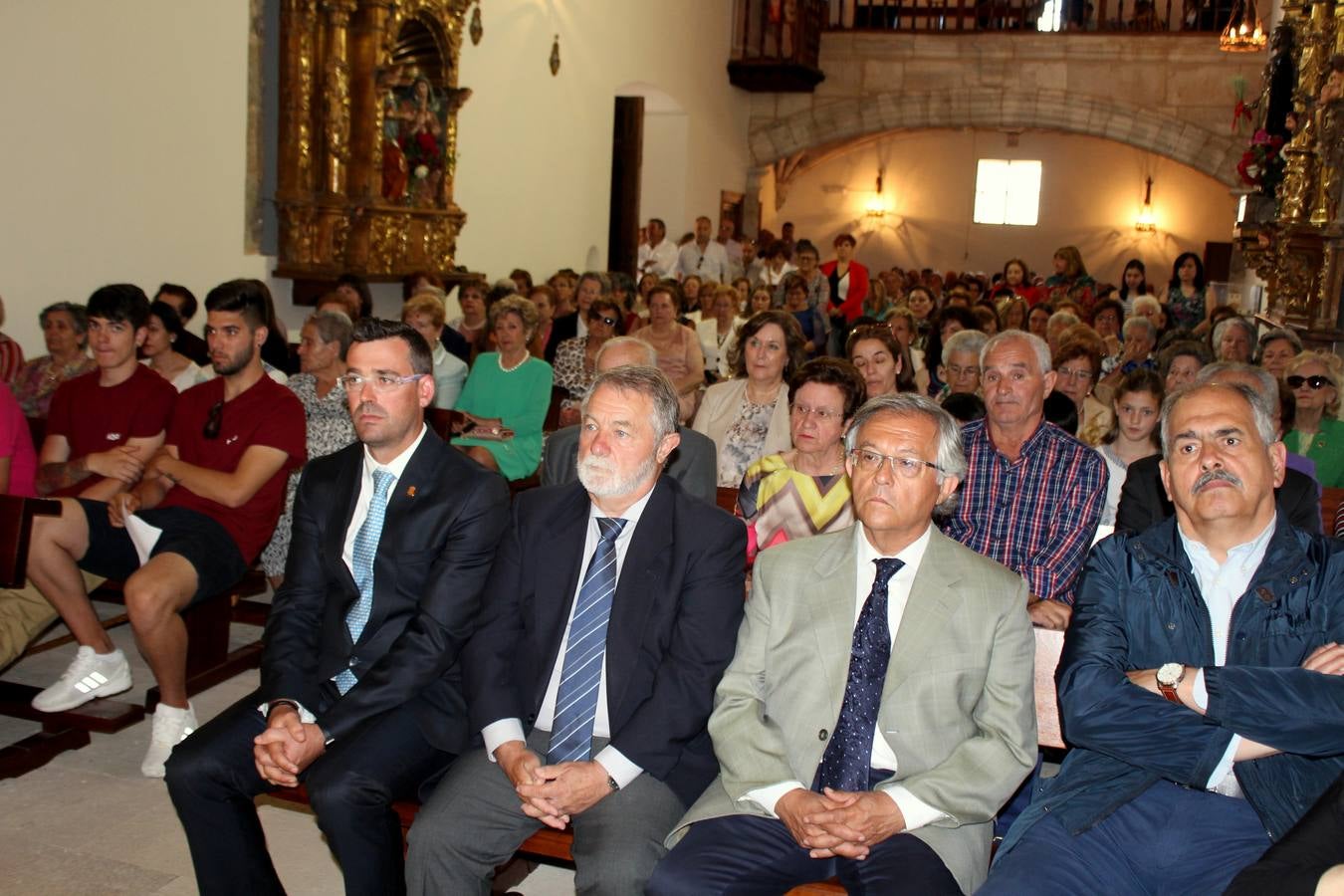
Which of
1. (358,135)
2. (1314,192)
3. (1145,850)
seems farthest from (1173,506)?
(358,135)

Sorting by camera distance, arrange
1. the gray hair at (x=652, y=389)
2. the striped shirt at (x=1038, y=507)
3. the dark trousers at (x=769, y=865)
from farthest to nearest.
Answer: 1. the striped shirt at (x=1038, y=507)
2. the gray hair at (x=652, y=389)
3. the dark trousers at (x=769, y=865)

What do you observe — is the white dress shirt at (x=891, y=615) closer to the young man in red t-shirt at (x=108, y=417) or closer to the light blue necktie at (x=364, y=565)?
the light blue necktie at (x=364, y=565)

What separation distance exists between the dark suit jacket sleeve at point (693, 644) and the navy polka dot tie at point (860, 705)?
0.28 m

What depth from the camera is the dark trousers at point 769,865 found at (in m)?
2.31

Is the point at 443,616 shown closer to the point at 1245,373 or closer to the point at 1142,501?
the point at 1142,501

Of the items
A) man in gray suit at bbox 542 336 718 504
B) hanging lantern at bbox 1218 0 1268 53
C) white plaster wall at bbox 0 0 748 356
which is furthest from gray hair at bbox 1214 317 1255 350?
hanging lantern at bbox 1218 0 1268 53

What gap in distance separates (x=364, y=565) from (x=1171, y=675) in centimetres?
172

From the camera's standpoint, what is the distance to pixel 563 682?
270 centimetres

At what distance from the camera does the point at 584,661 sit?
2.70m

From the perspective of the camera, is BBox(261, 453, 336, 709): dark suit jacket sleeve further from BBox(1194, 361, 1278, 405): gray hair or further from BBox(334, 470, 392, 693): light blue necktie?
BBox(1194, 361, 1278, 405): gray hair

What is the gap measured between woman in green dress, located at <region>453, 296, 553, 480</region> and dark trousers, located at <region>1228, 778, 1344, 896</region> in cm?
410

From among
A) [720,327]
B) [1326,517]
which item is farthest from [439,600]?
[720,327]

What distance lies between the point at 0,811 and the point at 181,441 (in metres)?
1.19

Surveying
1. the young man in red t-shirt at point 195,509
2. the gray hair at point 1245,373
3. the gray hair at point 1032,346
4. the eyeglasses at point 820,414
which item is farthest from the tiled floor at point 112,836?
the gray hair at point 1245,373
